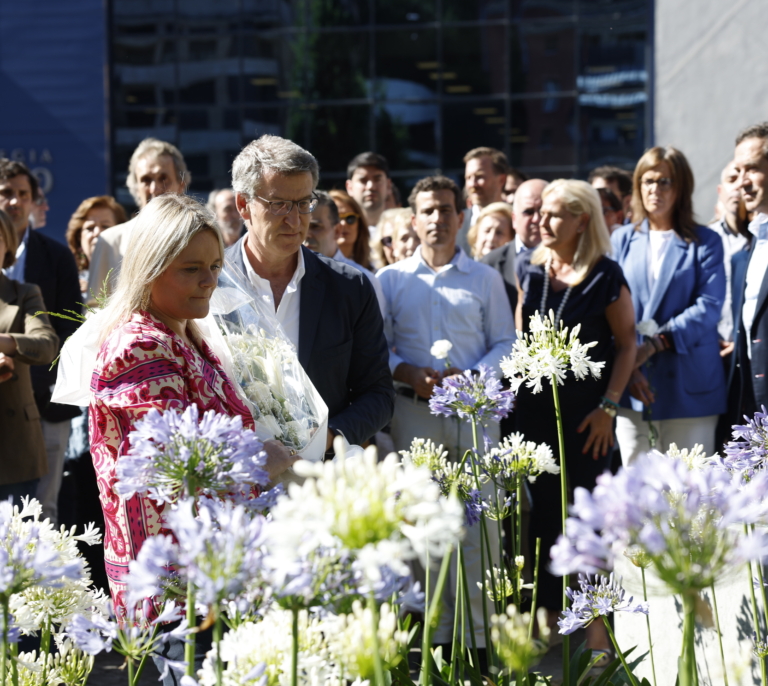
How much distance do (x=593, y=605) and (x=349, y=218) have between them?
3937mm

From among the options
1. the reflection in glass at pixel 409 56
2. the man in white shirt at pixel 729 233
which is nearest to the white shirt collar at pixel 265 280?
the man in white shirt at pixel 729 233

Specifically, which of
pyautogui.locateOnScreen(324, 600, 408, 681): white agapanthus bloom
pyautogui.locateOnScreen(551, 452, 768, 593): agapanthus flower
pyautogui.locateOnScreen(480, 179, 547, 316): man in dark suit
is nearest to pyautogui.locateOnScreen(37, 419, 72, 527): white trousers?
pyautogui.locateOnScreen(480, 179, 547, 316): man in dark suit

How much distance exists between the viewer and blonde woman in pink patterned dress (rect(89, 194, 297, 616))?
2.27 meters

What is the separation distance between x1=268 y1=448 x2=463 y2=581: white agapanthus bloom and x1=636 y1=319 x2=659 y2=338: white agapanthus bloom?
4128mm

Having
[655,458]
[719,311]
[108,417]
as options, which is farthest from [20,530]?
[719,311]

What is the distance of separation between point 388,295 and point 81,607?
3601mm

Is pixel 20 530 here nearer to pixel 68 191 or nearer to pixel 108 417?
pixel 108 417

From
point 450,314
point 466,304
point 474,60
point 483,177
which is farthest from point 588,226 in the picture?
point 474,60

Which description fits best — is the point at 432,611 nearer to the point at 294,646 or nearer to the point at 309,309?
the point at 294,646

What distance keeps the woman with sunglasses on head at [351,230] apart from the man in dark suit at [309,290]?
2395mm

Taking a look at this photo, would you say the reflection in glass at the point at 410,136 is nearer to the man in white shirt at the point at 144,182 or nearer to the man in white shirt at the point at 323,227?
the man in white shirt at the point at 144,182

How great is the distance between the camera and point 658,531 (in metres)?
1.08

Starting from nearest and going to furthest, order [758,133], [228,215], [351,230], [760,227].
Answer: [760,227] → [758,133] → [351,230] → [228,215]

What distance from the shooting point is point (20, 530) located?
1.61 metres
